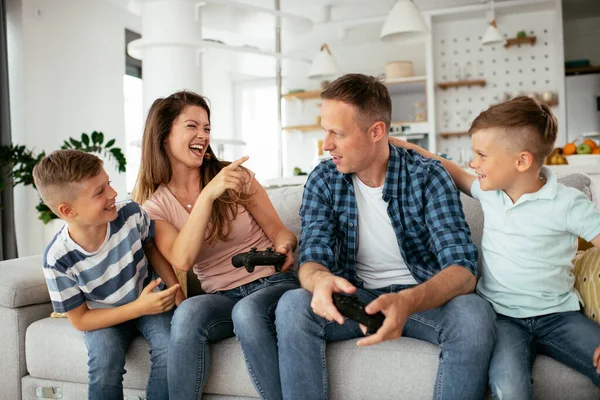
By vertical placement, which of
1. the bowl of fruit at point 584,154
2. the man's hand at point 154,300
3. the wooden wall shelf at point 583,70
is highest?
the wooden wall shelf at point 583,70

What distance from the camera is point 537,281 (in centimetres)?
152

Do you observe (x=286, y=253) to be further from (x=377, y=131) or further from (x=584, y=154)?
(x=584, y=154)

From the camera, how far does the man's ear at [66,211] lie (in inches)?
65.7

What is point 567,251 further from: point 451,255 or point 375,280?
point 375,280

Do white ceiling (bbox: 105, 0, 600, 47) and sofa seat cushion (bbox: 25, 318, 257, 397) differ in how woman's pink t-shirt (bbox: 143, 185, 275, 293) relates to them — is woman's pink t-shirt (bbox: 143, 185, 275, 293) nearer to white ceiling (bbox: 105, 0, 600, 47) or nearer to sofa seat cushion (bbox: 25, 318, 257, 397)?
sofa seat cushion (bbox: 25, 318, 257, 397)

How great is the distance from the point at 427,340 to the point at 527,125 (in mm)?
639

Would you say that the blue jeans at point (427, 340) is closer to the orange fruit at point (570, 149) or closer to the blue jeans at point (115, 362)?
the blue jeans at point (115, 362)

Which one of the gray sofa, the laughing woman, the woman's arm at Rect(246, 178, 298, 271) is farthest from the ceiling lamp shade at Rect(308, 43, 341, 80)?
the woman's arm at Rect(246, 178, 298, 271)

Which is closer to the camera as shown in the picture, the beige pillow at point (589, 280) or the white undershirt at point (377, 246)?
the beige pillow at point (589, 280)

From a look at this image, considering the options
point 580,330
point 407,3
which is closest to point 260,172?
point 407,3

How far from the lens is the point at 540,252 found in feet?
5.00

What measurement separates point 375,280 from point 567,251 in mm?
531

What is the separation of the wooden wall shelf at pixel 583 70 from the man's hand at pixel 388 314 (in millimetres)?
7150

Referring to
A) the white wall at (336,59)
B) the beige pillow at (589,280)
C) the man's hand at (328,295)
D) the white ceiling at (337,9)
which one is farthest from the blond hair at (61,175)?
the white wall at (336,59)
